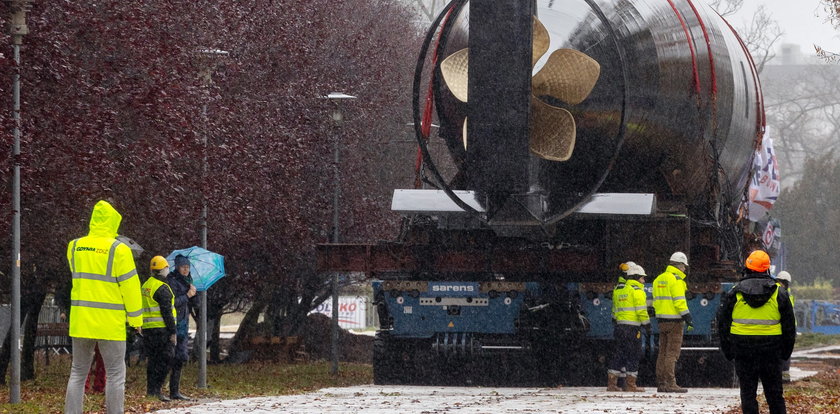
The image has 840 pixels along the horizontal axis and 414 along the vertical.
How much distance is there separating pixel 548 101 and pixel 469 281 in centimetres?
297

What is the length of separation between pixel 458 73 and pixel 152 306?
12.5 feet

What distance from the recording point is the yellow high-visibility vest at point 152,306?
14961 millimetres

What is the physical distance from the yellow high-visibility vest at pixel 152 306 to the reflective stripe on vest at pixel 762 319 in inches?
238

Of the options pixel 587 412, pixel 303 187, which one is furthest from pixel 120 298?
pixel 303 187

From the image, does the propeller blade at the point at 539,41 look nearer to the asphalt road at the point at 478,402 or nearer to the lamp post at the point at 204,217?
the asphalt road at the point at 478,402

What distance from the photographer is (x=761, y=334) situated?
36.6 ft

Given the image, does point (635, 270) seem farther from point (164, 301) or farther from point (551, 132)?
point (164, 301)

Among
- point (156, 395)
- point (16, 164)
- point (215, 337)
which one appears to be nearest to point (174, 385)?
point (156, 395)

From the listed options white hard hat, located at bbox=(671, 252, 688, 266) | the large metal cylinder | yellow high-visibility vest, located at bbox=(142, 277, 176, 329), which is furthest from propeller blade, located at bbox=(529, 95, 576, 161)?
yellow high-visibility vest, located at bbox=(142, 277, 176, 329)

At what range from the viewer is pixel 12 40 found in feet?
50.8

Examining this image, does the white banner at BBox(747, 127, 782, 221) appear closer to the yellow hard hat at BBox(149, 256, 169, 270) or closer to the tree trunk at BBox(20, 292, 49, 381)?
the yellow hard hat at BBox(149, 256, 169, 270)

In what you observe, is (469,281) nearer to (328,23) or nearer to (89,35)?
(89,35)

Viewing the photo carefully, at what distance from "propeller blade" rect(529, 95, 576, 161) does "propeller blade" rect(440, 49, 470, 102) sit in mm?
733

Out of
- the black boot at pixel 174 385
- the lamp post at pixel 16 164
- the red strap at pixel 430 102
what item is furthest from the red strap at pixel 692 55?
the lamp post at pixel 16 164
